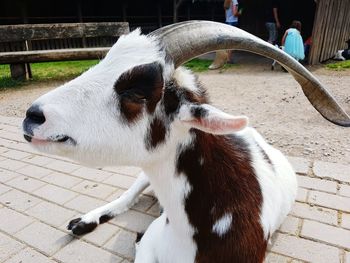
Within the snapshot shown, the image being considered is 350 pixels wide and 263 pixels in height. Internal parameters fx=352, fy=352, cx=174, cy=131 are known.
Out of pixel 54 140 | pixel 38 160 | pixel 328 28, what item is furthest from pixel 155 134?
pixel 328 28

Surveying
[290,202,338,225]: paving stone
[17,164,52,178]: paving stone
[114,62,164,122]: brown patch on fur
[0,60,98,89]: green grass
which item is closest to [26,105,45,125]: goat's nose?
[114,62,164,122]: brown patch on fur

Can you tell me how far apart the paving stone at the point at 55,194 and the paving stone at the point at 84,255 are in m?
0.80

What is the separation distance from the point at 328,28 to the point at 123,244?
36.2ft

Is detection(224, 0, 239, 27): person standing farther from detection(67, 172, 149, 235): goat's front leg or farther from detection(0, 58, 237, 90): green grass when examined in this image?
detection(67, 172, 149, 235): goat's front leg

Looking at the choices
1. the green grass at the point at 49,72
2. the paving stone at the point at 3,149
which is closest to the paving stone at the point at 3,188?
the paving stone at the point at 3,149

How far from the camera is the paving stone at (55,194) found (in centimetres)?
366

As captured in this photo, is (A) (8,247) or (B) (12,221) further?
(B) (12,221)

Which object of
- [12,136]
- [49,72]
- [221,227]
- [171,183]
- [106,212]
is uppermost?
[171,183]

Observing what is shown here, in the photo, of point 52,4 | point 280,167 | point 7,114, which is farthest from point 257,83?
point 52,4

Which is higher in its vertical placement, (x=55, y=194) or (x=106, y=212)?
(x=106, y=212)

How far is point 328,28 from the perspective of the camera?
11.5 metres

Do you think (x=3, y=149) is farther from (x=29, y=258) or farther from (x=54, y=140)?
(x=54, y=140)

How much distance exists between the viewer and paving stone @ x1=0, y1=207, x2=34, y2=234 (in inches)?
127

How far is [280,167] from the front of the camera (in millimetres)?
2893
